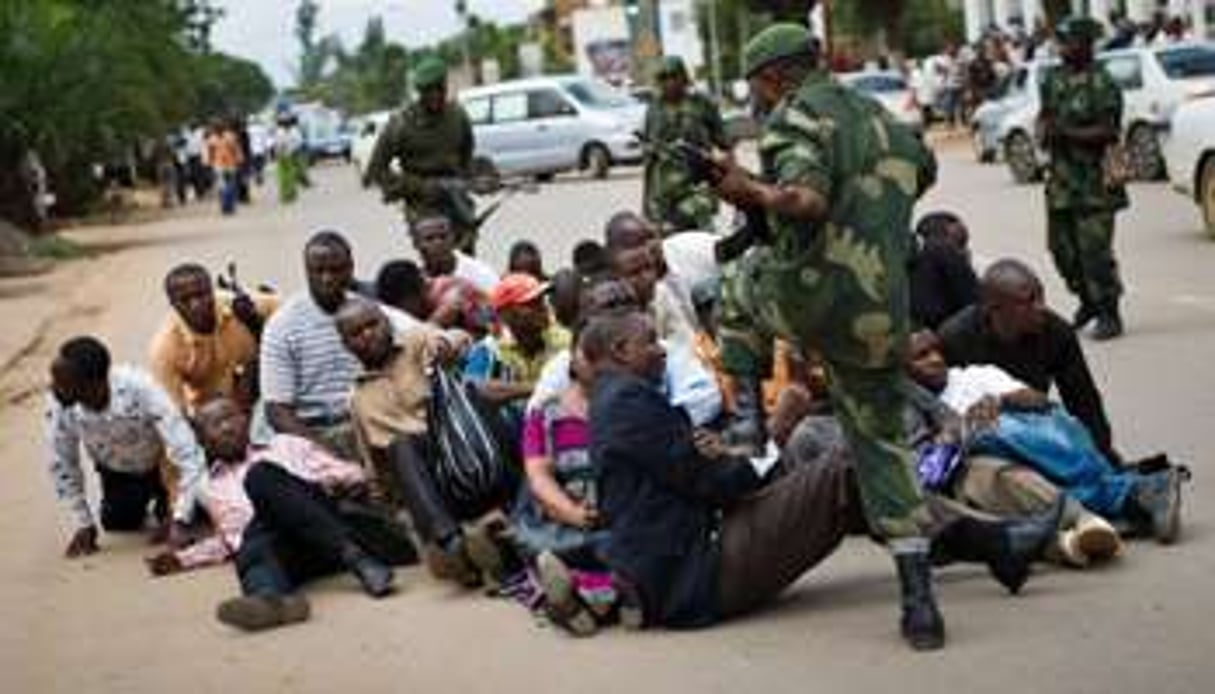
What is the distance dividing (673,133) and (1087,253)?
2353 millimetres

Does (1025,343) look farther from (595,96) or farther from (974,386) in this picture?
(595,96)

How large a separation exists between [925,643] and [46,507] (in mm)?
5613

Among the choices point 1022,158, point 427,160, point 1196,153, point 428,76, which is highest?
point 428,76

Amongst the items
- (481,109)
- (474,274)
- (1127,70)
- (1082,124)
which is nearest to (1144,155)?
Result: (1127,70)

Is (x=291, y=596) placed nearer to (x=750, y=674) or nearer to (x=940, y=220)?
(x=750, y=674)

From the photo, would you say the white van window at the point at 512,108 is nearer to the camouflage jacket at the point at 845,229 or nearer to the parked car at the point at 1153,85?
the parked car at the point at 1153,85

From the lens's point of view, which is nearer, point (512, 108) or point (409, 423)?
point (409, 423)

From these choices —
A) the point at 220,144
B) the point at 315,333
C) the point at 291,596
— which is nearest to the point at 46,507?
the point at 315,333

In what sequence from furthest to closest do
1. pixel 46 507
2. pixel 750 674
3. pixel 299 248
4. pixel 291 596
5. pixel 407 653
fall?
1. pixel 299 248
2. pixel 46 507
3. pixel 291 596
4. pixel 407 653
5. pixel 750 674

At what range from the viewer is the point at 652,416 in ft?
21.8

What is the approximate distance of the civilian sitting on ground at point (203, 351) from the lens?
9.67m

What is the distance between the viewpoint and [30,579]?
29.6 feet

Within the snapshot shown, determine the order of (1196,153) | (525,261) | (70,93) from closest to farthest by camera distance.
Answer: (525,261), (1196,153), (70,93)

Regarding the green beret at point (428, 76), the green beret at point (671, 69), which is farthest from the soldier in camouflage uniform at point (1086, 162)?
the green beret at point (428, 76)
